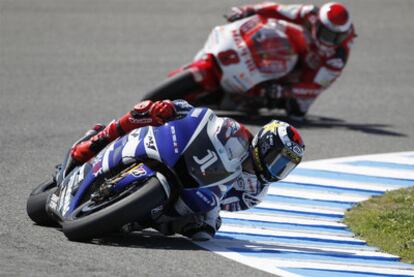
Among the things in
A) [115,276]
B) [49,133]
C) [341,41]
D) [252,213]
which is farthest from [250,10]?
[115,276]

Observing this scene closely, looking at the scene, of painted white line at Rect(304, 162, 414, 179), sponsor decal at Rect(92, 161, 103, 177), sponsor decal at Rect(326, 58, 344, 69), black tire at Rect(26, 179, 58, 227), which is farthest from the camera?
sponsor decal at Rect(326, 58, 344, 69)

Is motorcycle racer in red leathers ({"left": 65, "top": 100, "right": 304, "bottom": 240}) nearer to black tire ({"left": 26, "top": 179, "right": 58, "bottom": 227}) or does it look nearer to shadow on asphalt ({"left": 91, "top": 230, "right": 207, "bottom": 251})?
shadow on asphalt ({"left": 91, "top": 230, "right": 207, "bottom": 251})

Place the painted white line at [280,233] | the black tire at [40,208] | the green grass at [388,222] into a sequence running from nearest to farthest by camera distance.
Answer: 1. the black tire at [40,208]
2. the green grass at [388,222]
3. the painted white line at [280,233]

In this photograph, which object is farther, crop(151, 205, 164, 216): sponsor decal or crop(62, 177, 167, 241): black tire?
crop(151, 205, 164, 216): sponsor decal

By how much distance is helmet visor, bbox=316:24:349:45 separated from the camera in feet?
48.8

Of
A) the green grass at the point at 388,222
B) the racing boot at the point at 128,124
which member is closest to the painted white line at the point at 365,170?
the green grass at the point at 388,222

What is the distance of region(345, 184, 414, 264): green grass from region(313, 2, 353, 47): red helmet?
3.71m

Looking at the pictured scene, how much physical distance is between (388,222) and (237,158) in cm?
190

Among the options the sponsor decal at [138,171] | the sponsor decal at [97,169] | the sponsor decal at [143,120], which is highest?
the sponsor decal at [143,120]

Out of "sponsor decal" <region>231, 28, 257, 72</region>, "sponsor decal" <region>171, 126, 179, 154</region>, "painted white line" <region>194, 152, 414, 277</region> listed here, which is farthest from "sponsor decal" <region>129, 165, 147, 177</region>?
"sponsor decal" <region>231, 28, 257, 72</region>

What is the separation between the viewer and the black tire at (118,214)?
849 cm

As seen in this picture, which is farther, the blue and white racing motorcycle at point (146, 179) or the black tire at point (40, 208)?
the black tire at point (40, 208)

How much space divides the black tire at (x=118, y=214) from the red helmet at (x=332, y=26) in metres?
6.63

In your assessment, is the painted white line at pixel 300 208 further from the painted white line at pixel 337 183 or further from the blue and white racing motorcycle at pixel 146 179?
the blue and white racing motorcycle at pixel 146 179
